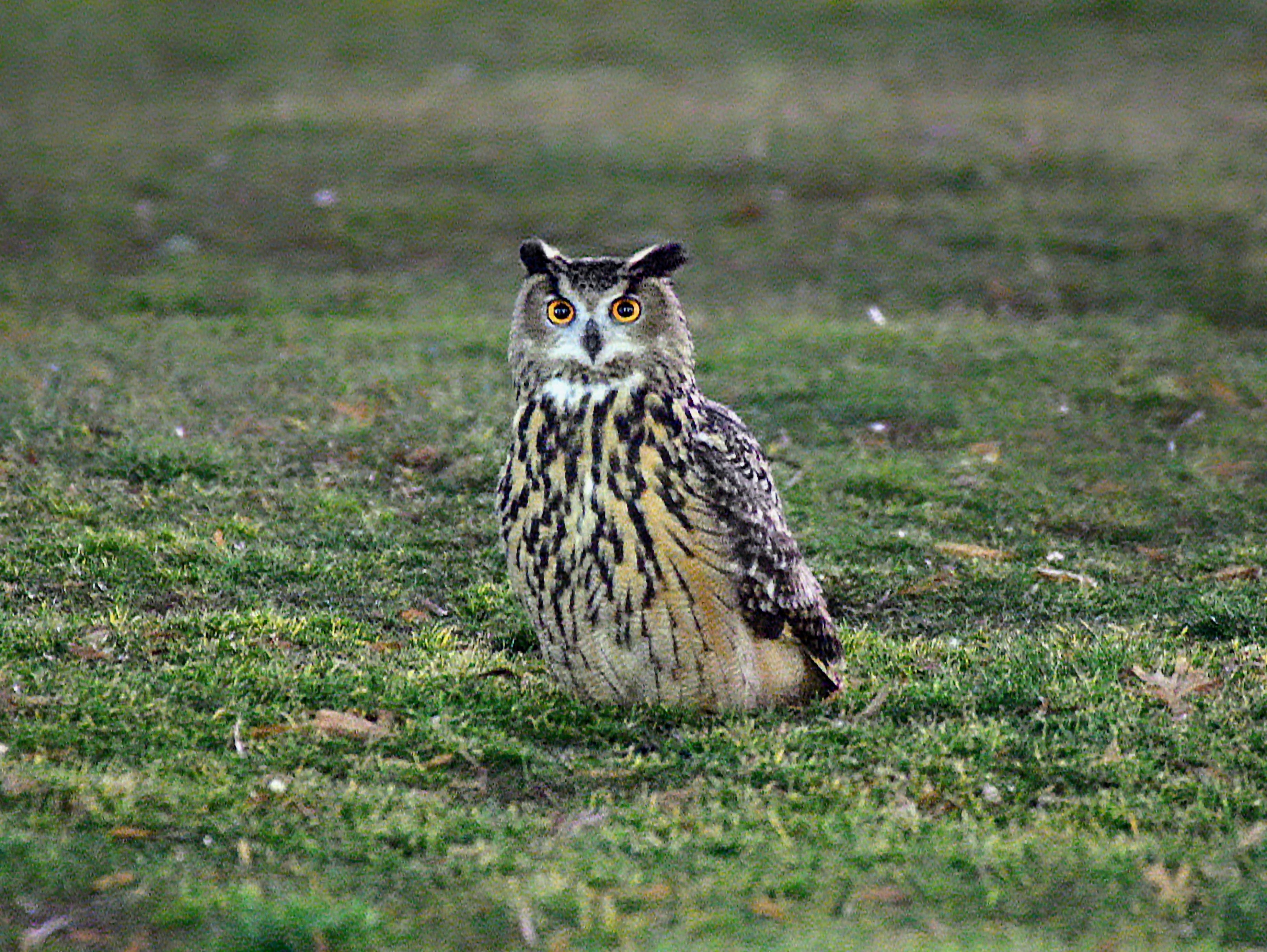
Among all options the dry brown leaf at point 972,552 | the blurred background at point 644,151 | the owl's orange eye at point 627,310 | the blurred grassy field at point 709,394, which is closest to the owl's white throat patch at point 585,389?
the owl's orange eye at point 627,310

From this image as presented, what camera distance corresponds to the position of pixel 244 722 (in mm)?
5707

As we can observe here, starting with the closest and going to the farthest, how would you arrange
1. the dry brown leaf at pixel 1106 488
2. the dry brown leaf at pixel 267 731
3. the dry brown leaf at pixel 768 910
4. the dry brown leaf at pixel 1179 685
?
1. the dry brown leaf at pixel 768 910
2. the dry brown leaf at pixel 267 731
3. the dry brown leaf at pixel 1179 685
4. the dry brown leaf at pixel 1106 488

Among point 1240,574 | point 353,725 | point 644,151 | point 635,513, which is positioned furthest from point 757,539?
point 644,151

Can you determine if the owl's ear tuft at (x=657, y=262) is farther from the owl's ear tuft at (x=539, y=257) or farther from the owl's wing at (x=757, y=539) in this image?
the owl's wing at (x=757, y=539)

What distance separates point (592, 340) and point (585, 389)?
0.60 feet

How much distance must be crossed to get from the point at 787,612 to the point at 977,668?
0.99 metres

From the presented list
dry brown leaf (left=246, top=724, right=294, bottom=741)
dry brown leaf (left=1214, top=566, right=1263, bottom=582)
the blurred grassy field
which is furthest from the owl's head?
dry brown leaf (left=1214, top=566, right=1263, bottom=582)

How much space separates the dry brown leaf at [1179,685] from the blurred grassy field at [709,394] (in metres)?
0.03

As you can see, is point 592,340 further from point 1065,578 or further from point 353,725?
point 1065,578

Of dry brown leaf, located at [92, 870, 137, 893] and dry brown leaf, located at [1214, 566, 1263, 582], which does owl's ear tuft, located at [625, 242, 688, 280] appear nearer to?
dry brown leaf, located at [92, 870, 137, 893]

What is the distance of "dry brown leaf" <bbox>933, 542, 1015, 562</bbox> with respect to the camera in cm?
806

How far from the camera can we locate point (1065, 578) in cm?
776

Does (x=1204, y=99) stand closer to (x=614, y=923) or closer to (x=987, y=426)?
(x=987, y=426)

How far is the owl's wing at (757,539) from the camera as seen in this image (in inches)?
232
